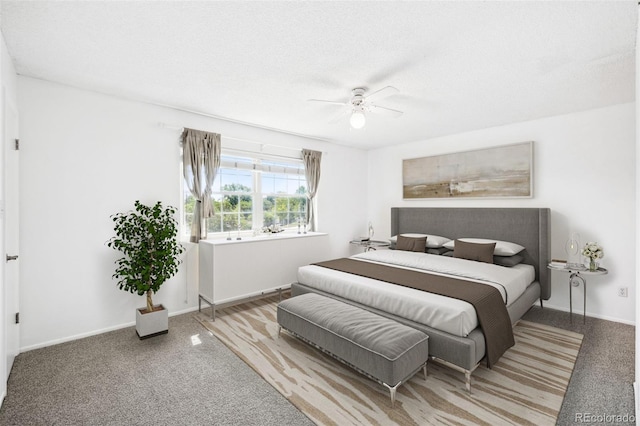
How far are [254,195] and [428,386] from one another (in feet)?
10.9

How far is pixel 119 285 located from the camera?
128 inches

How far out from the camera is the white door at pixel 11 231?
7.20ft

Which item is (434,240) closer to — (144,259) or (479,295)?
(479,295)

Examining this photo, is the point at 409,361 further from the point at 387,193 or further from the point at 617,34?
the point at 387,193

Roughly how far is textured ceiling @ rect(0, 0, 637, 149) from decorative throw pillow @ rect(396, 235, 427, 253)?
195 cm

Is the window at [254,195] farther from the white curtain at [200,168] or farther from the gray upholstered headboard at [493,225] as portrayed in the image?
the gray upholstered headboard at [493,225]

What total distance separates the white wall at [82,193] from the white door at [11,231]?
20cm

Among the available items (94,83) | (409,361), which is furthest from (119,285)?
(409,361)

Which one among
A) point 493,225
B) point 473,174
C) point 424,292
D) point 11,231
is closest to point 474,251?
point 493,225

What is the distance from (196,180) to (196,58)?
1.70 m

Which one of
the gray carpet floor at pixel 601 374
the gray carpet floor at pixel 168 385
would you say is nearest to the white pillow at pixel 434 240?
the gray carpet floor at pixel 601 374

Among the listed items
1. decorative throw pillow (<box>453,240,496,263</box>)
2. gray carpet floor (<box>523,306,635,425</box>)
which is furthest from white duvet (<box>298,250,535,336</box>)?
gray carpet floor (<box>523,306,635,425</box>)

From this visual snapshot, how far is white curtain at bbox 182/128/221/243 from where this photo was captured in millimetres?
3754

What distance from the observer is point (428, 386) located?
227 centimetres
